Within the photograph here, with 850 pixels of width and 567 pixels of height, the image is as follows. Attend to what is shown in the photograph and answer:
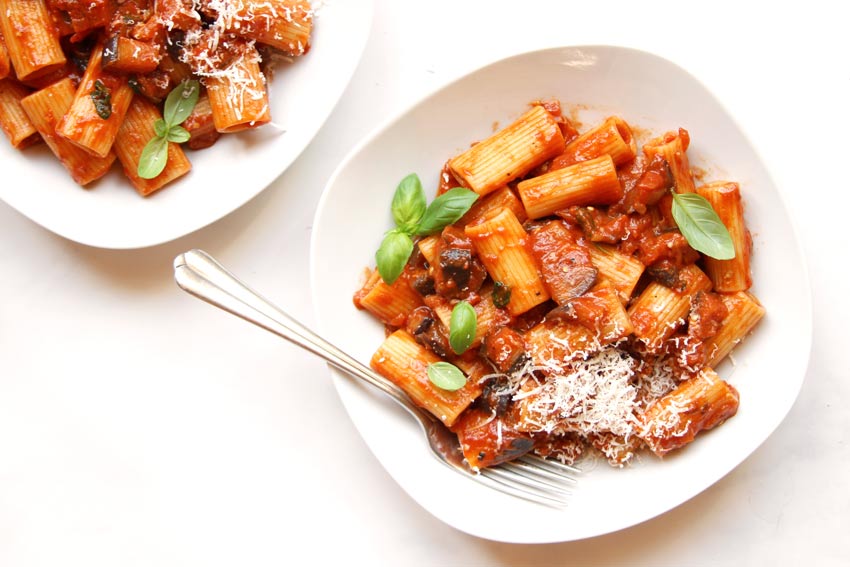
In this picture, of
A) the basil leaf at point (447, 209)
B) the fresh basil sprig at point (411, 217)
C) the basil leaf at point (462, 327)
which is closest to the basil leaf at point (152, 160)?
the fresh basil sprig at point (411, 217)

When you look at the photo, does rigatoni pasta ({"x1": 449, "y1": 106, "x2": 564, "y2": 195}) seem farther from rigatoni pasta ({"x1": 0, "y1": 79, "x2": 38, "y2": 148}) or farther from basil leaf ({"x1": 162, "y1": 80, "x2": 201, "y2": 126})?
rigatoni pasta ({"x1": 0, "y1": 79, "x2": 38, "y2": 148})

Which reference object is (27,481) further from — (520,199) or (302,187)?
(520,199)

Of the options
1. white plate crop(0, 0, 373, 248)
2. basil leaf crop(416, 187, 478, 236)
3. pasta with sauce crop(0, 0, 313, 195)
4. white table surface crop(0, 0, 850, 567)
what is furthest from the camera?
white table surface crop(0, 0, 850, 567)

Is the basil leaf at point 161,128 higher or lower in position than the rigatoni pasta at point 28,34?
lower

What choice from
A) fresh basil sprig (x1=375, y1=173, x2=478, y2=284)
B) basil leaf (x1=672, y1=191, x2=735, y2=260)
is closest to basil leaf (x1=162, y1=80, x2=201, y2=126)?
fresh basil sprig (x1=375, y1=173, x2=478, y2=284)

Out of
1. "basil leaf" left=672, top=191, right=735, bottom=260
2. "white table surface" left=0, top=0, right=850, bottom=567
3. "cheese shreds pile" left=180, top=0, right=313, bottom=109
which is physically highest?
"cheese shreds pile" left=180, top=0, right=313, bottom=109

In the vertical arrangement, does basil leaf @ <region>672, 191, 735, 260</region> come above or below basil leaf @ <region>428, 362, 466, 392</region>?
above

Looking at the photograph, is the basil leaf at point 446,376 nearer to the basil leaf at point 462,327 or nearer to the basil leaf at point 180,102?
the basil leaf at point 462,327
